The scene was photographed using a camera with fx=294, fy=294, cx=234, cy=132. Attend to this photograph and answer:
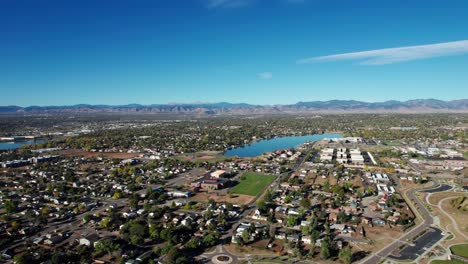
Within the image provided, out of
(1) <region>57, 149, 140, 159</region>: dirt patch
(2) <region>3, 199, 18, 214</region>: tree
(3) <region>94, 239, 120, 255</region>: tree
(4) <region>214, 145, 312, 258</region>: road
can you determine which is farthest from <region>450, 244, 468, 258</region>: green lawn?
(1) <region>57, 149, 140, 159</region>: dirt patch

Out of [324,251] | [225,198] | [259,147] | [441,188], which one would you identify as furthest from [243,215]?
[259,147]

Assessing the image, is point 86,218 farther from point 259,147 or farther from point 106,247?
point 259,147

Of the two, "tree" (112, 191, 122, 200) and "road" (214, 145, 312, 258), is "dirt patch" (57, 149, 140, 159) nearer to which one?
"tree" (112, 191, 122, 200)

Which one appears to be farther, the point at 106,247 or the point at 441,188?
the point at 441,188

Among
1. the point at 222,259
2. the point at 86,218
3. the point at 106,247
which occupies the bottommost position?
the point at 222,259

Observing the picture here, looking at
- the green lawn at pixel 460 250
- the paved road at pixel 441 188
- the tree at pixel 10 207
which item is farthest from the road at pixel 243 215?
the tree at pixel 10 207

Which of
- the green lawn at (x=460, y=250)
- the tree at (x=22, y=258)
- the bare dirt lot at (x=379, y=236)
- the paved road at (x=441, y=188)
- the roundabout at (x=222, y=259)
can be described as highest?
the tree at (x=22, y=258)

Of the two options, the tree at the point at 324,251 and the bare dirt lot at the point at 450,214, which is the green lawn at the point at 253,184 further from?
the bare dirt lot at the point at 450,214
